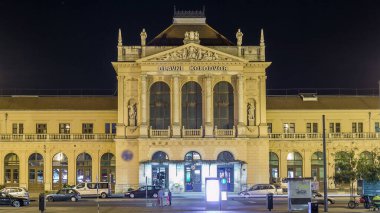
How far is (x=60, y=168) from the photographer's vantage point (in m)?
110

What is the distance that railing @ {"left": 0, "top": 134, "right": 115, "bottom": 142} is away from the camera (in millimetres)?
109438

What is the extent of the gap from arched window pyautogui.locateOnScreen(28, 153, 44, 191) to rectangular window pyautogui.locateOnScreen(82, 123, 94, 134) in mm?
7426

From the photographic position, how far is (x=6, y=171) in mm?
109375

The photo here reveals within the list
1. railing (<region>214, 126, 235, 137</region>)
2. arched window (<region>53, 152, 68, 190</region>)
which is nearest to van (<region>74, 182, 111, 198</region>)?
arched window (<region>53, 152, 68, 190</region>)

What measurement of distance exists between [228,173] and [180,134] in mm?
7808

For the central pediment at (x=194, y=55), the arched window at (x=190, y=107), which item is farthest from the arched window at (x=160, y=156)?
the central pediment at (x=194, y=55)

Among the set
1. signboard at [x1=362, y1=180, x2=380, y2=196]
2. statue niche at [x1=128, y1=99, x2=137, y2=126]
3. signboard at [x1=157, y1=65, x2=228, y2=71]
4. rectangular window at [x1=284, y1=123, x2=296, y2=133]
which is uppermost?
signboard at [x1=157, y1=65, x2=228, y2=71]

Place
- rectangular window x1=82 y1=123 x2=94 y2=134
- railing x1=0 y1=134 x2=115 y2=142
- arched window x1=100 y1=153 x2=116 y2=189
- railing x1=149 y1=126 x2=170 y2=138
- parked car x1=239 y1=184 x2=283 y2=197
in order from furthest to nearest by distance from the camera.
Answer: rectangular window x1=82 y1=123 x2=94 y2=134 < arched window x1=100 y1=153 x2=116 y2=189 < railing x1=0 y1=134 x2=115 y2=142 < railing x1=149 y1=126 x2=170 y2=138 < parked car x1=239 y1=184 x2=283 y2=197

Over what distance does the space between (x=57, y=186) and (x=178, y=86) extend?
21.5 m

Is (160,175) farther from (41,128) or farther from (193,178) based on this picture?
(41,128)

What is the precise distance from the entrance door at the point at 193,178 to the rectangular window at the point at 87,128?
17177mm

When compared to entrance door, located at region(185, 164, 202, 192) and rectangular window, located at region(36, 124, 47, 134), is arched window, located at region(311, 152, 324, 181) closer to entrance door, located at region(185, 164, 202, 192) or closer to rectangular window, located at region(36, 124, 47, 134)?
entrance door, located at region(185, 164, 202, 192)

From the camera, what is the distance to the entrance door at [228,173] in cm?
10300

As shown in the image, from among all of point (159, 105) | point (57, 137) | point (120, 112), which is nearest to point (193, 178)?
point (159, 105)
